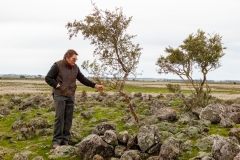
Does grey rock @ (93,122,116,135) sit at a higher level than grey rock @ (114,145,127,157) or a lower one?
higher

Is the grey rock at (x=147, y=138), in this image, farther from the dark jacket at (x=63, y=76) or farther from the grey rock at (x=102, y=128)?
the dark jacket at (x=63, y=76)

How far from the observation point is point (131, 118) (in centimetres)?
1825

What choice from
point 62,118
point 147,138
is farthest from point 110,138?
point 62,118

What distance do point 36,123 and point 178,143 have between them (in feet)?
32.3

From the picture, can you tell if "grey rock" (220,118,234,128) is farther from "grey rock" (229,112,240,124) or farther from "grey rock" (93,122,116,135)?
"grey rock" (93,122,116,135)

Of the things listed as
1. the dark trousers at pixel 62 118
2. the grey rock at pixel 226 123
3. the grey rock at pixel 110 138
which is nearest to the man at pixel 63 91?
Result: the dark trousers at pixel 62 118

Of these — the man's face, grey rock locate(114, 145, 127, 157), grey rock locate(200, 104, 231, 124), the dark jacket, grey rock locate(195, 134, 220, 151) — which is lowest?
grey rock locate(114, 145, 127, 157)

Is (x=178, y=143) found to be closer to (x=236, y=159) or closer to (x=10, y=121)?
(x=236, y=159)

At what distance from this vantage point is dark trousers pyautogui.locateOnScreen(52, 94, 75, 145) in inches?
495

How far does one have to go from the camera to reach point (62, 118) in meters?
12.7

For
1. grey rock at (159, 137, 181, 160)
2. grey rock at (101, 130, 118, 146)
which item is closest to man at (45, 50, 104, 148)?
grey rock at (101, 130, 118, 146)

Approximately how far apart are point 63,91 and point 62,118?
3.98 ft

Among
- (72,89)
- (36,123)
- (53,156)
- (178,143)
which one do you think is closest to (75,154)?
(53,156)

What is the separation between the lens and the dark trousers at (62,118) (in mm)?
12570
